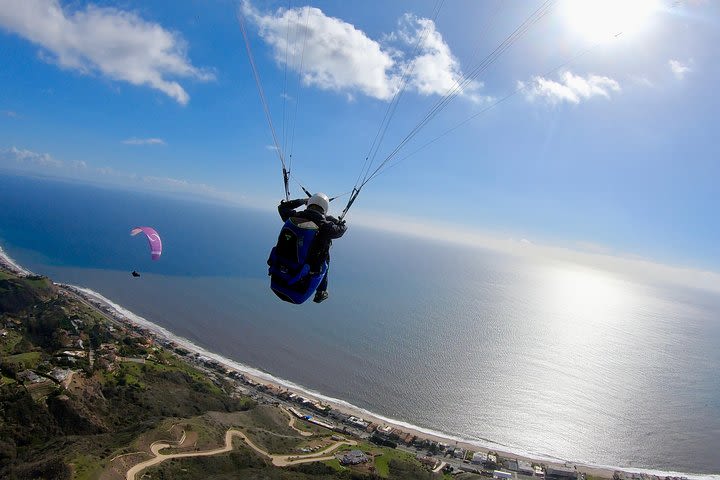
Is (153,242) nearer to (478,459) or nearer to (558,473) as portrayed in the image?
(478,459)

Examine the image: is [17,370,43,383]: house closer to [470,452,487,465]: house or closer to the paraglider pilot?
the paraglider pilot

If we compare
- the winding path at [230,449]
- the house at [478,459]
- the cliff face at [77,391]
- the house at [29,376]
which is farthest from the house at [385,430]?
the house at [29,376]

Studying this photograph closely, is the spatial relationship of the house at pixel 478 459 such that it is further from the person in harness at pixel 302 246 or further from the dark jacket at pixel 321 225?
the dark jacket at pixel 321 225

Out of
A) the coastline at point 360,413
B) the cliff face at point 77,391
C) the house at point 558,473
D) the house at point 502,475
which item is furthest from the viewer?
the coastline at point 360,413

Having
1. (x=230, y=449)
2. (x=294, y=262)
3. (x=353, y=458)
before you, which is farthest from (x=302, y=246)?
(x=353, y=458)

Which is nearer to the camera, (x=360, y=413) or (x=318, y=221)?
(x=318, y=221)

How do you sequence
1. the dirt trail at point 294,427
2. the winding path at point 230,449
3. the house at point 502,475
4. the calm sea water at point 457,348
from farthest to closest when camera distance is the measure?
the calm sea water at point 457,348 < the dirt trail at point 294,427 < the house at point 502,475 < the winding path at point 230,449
